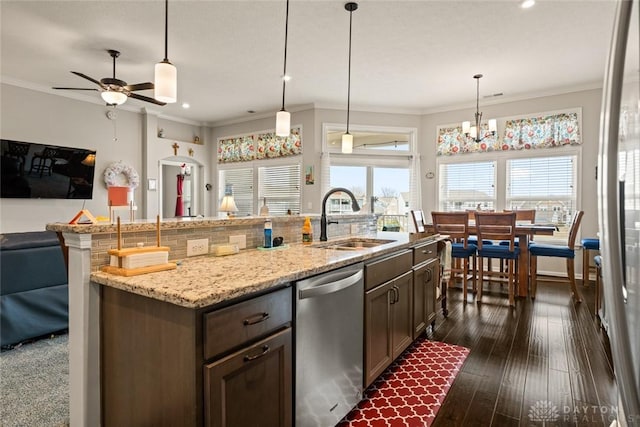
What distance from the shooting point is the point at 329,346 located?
5.41 feet

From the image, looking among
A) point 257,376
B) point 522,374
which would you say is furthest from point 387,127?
point 257,376

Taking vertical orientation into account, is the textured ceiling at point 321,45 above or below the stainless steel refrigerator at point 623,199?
above

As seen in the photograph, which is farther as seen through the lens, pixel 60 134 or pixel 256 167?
pixel 256 167

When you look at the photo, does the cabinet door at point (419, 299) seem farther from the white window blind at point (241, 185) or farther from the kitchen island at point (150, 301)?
the white window blind at point (241, 185)

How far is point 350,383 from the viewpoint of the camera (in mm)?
1831

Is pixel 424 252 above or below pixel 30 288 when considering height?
above

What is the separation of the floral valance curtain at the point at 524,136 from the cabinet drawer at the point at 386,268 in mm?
4204

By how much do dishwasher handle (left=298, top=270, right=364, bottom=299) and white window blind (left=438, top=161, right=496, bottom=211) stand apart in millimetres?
4686

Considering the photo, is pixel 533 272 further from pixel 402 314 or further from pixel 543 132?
pixel 402 314

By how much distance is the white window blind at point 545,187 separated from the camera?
529cm

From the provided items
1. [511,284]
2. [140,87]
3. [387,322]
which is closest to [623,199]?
[387,322]

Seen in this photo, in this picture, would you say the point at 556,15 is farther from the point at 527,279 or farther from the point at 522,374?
the point at 522,374

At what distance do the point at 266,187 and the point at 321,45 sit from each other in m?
3.68

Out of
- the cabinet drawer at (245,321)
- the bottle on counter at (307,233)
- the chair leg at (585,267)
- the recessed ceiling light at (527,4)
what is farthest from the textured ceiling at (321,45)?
the cabinet drawer at (245,321)
